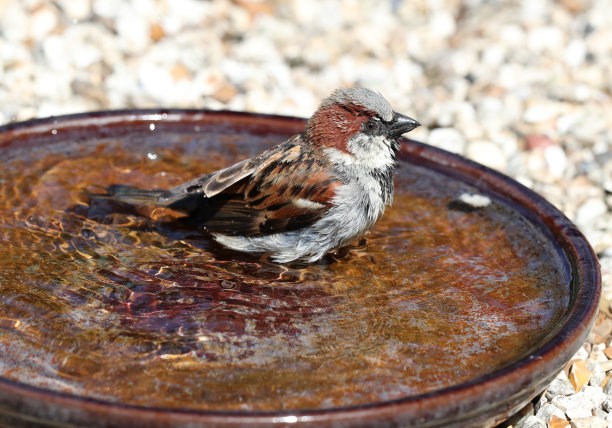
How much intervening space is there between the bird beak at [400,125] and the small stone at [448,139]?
1.83 meters

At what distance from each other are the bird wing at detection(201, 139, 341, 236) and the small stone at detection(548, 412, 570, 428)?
51.3 inches

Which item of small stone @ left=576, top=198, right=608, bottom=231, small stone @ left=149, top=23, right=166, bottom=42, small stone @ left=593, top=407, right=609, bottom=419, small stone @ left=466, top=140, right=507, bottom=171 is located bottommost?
small stone @ left=593, top=407, right=609, bottom=419

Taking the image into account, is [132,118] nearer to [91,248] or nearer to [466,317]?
[91,248]

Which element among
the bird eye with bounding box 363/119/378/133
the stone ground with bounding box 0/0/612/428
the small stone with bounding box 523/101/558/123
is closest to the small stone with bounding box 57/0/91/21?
the stone ground with bounding box 0/0/612/428

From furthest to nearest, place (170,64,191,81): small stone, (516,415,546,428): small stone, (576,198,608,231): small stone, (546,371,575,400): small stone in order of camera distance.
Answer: (170,64,191,81): small stone < (576,198,608,231): small stone < (546,371,575,400): small stone < (516,415,546,428): small stone

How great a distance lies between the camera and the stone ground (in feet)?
18.8

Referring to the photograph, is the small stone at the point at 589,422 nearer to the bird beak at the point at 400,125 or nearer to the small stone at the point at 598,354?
the small stone at the point at 598,354

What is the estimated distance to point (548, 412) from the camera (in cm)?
335

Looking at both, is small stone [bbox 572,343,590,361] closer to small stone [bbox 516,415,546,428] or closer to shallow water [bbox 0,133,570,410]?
shallow water [bbox 0,133,570,410]

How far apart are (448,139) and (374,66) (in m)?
1.23

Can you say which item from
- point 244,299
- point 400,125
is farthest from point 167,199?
point 400,125

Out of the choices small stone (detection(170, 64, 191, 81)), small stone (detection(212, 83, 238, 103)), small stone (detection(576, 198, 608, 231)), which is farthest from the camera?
small stone (detection(170, 64, 191, 81))

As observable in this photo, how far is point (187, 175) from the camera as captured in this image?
454 centimetres

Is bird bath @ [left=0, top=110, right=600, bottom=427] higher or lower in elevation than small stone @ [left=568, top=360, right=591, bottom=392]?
higher
